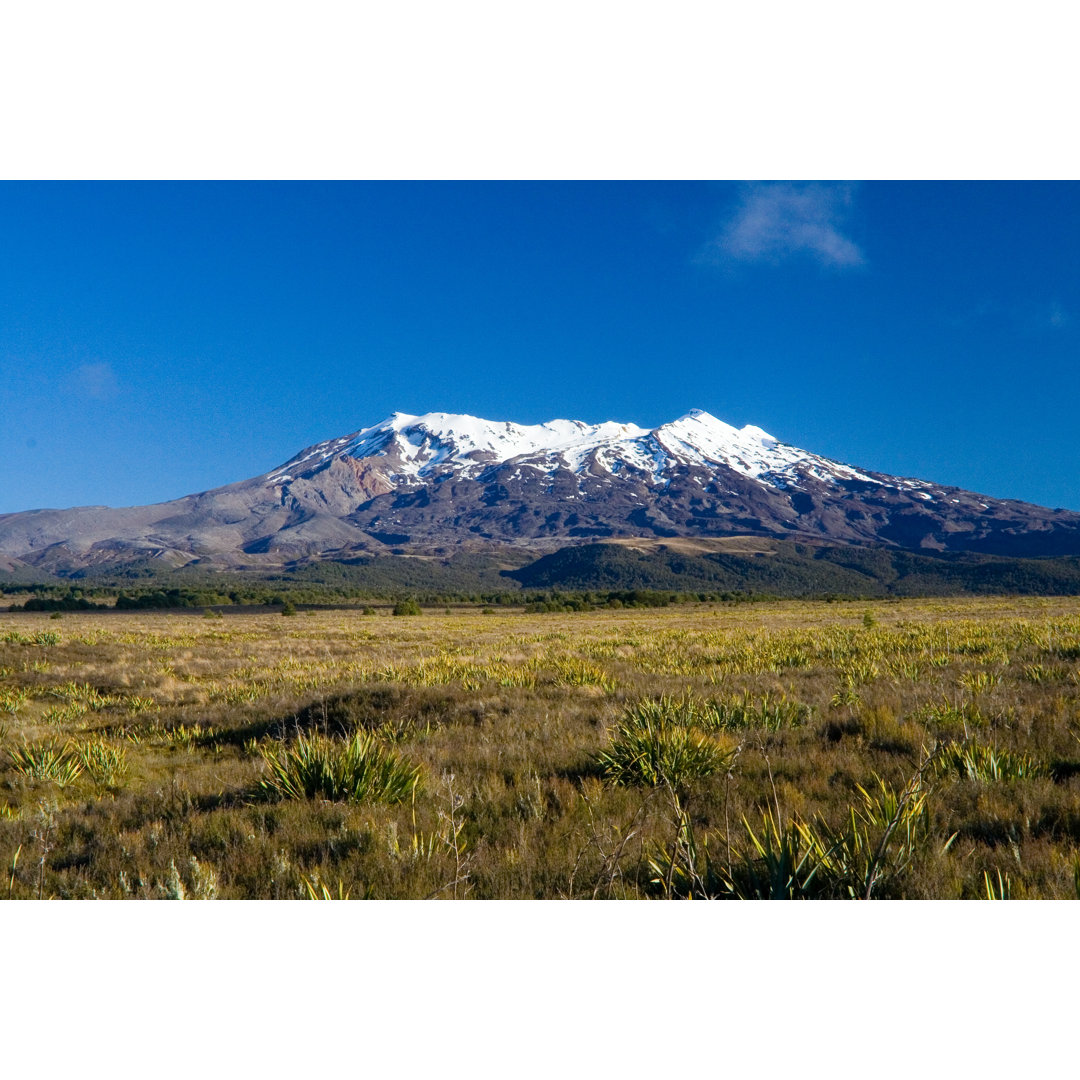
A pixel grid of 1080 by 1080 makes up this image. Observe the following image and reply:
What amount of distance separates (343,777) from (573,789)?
6.85 ft

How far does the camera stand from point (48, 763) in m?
7.15

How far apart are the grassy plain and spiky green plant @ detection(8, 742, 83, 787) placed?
0.10ft

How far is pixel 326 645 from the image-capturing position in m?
26.0

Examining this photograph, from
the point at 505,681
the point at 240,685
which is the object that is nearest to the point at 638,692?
the point at 505,681

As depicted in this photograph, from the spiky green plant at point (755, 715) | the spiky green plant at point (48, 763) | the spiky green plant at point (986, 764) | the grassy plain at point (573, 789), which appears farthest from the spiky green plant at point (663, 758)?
the spiky green plant at point (48, 763)

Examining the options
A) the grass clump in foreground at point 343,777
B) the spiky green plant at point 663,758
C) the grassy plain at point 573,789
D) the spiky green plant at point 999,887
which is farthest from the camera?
the spiky green plant at point 663,758

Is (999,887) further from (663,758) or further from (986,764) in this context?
(663,758)

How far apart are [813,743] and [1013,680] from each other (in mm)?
5174

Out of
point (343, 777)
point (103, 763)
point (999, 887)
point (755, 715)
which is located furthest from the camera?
point (755, 715)

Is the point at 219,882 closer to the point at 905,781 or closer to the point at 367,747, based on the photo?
the point at 367,747

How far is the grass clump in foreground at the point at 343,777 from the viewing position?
18.3 ft

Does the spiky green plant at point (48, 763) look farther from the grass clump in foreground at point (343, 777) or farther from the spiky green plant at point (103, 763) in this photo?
the grass clump in foreground at point (343, 777)

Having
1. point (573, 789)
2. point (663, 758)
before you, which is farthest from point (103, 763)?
point (663, 758)

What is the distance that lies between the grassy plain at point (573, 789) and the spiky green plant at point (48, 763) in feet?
0.10
